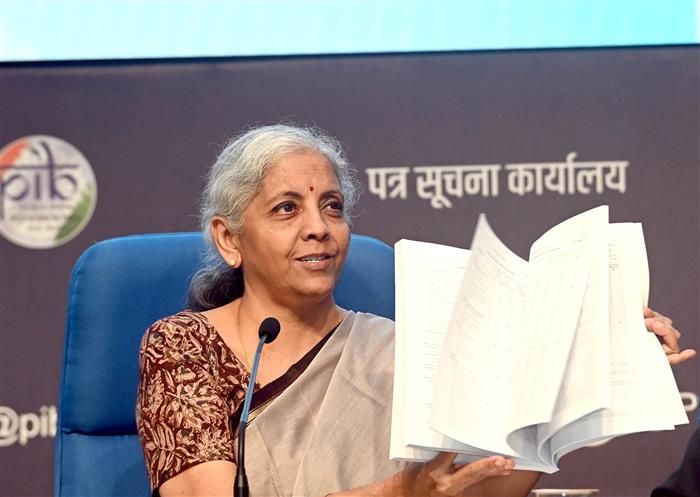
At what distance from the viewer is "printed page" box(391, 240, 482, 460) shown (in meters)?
1.45

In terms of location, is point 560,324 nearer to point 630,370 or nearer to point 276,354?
point 630,370

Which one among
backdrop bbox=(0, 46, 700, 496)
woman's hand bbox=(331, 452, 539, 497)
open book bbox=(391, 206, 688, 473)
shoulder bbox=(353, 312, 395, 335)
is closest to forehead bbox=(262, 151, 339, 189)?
shoulder bbox=(353, 312, 395, 335)

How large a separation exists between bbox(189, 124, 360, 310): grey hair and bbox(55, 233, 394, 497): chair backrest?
7 cm

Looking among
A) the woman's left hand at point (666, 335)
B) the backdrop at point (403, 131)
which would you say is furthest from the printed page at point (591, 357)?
the backdrop at point (403, 131)

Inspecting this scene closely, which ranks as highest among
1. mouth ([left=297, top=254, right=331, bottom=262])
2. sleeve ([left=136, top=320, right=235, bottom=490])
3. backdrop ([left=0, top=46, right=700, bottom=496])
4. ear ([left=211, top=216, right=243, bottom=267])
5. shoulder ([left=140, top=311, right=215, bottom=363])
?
backdrop ([left=0, top=46, right=700, bottom=496])

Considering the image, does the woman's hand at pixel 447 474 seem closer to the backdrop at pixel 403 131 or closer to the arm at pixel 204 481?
the arm at pixel 204 481

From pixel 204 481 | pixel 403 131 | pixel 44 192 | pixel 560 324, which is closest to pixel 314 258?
pixel 204 481

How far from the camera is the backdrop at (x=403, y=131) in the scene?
2818 mm

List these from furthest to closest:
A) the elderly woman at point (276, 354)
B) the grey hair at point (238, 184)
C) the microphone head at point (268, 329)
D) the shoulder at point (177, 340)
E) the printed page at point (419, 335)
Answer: the grey hair at point (238, 184) < the shoulder at point (177, 340) < the elderly woman at point (276, 354) < the microphone head at point (268, 329) < the printed page at point (419, 335)

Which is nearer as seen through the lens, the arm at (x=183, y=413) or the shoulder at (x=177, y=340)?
the arm at (x=183, y=413)

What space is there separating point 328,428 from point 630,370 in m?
0.63

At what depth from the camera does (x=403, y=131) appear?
2.85 meters

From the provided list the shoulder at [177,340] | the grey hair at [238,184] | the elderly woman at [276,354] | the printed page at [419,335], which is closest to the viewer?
the printed page at [419,335]

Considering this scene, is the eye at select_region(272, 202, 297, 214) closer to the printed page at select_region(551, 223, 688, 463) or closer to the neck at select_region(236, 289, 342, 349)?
the neck at select_region(236, 289, 342, 349)
